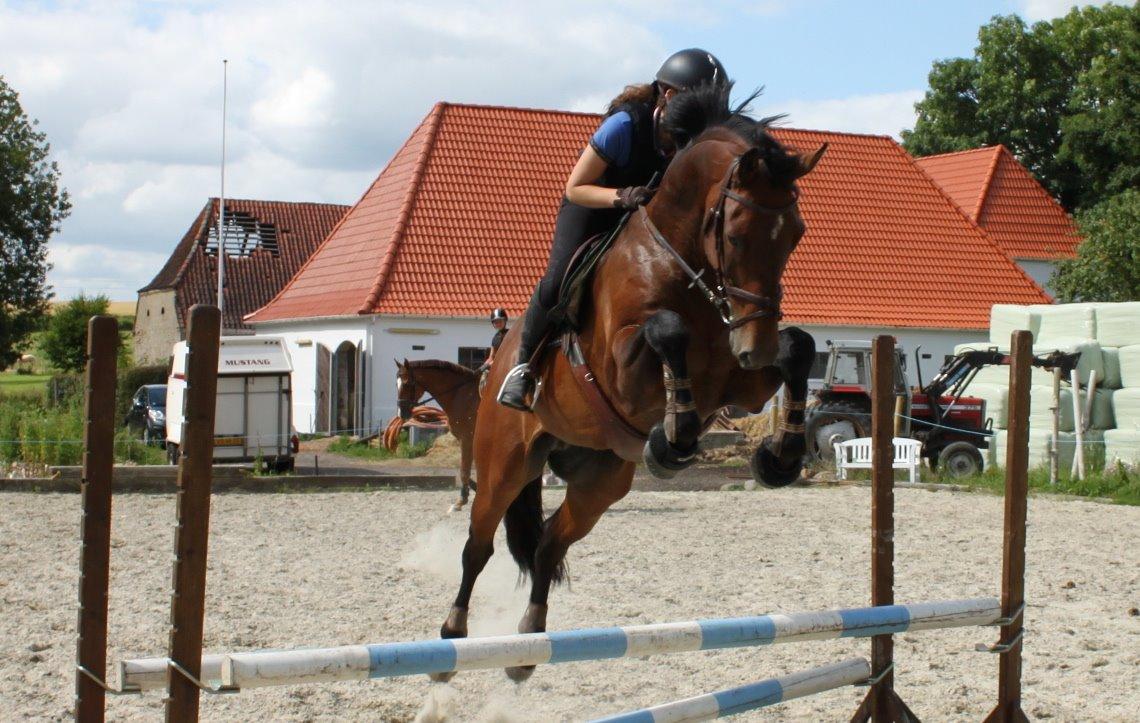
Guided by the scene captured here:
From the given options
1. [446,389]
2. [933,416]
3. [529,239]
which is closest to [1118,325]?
[933,416]

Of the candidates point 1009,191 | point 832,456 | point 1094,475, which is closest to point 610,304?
point 1094,475

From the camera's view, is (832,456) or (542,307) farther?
(832,456)

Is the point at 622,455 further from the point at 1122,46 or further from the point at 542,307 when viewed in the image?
the point at 1122,46

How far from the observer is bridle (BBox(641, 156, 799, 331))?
497cm

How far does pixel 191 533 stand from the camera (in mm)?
3264

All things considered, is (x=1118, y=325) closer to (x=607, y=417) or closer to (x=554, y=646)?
(x=607, y=417)

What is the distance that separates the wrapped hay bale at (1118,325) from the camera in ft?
63.4

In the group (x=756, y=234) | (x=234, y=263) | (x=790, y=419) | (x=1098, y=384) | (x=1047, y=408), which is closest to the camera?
(x=756, y=234)

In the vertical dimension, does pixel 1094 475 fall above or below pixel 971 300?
below

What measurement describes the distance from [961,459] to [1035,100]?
30.3 m

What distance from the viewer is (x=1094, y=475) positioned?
17.5 m

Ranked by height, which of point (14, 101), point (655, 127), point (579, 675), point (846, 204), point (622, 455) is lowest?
point (579, 675)

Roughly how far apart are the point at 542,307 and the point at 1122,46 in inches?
1425

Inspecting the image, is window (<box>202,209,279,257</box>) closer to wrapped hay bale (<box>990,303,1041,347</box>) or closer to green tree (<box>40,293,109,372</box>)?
green tree (<box>40,293,109,372</box>)
